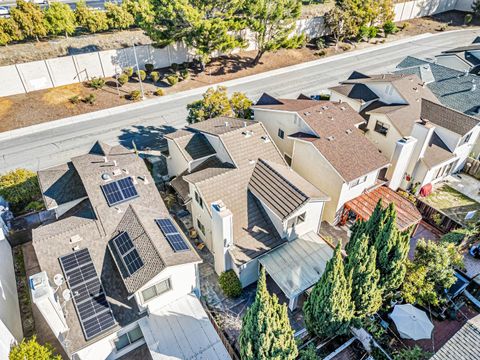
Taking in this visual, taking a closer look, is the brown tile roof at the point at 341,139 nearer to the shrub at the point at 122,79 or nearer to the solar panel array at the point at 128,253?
the solar panel array at the point at 128,253

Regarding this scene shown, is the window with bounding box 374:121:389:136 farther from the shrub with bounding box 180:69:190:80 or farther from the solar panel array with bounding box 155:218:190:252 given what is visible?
the shrub with bounding box 180:69:190:80

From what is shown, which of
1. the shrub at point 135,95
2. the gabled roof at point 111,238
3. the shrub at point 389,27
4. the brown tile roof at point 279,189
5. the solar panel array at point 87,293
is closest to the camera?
the solar panel array at point 87,293

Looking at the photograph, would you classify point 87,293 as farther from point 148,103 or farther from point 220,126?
point 148,103

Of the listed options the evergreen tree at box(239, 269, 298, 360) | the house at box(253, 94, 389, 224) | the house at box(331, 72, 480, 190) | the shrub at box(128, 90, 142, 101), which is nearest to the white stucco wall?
the evergreen tree at box(239, 269, 298, 360)

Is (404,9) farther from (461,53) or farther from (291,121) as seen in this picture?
(291,121)

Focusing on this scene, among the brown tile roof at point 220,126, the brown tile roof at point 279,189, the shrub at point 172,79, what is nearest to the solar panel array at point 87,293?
the brown tile roof at point 279,189
